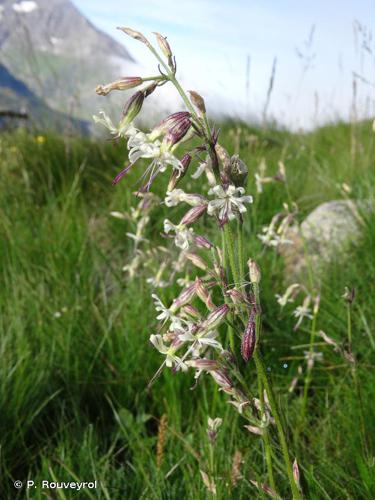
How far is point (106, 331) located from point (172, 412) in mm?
463

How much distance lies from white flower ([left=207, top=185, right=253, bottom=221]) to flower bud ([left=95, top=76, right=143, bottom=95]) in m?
A: 0.24

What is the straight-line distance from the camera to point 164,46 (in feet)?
3.23

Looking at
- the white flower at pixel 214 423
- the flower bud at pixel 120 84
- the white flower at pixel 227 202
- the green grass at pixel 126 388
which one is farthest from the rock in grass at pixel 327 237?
the flower bud at pixel 120 84

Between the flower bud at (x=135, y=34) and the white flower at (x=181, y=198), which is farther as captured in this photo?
the white flower at (x=181, y=198)

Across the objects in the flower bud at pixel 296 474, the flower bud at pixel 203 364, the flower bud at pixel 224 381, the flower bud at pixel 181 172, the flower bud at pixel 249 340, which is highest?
the flower bud at pixel 181 172

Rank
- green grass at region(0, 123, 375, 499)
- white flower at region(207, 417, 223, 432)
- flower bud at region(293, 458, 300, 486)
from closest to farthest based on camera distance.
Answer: flower bud at region(293, 458, 300, 486) → white flower at region(207, 417, 223, 432) → green grass at region(0, 123, 375, 499)

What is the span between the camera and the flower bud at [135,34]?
98cm

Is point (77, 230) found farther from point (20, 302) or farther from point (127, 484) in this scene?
point (127, 484)

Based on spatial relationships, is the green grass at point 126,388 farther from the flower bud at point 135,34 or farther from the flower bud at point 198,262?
the flower bud at point 135,34

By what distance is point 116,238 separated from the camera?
3.86 metres

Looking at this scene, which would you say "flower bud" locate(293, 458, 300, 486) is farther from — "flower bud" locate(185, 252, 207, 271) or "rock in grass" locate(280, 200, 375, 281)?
"rock in grass" locate(280, 200, 375, 281)

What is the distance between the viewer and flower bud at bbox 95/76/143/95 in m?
1.01

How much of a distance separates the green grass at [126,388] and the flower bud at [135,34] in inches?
29.6

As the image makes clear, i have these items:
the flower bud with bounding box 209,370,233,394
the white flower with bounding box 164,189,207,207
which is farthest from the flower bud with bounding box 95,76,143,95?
the flower bud with bounding box 209,370,233,394
